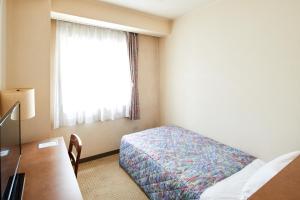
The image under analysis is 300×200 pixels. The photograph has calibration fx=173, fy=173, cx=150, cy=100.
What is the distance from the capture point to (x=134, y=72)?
10.7 ft

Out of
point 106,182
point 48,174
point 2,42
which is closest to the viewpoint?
point 48,174

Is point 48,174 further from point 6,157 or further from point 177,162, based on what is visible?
point 177,162

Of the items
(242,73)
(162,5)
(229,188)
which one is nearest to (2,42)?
(162,5)

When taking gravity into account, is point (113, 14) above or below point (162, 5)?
below

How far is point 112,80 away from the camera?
3.05 meters

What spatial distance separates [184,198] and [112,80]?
2159mm

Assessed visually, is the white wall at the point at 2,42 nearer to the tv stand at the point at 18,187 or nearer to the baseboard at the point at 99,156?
the tv stand at the point at 18,187

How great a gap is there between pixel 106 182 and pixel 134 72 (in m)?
1.89

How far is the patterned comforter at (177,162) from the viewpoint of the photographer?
168cm

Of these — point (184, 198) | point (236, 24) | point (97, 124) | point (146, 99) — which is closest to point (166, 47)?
point (146, 99)

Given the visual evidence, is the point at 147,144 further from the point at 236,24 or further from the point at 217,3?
the point at 217,3

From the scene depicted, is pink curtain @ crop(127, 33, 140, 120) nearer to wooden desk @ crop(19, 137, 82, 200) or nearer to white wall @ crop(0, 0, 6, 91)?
wooden desk @ crop(19, 137, 82, 200)

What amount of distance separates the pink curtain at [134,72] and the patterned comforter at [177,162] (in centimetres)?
55

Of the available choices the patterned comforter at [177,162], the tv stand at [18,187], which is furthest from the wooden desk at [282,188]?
the tv stand at [18,187]
